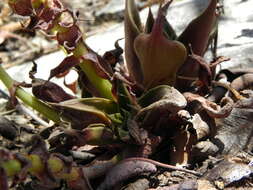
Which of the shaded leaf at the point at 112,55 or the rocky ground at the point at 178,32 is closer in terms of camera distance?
the rocky ground at the point at 178,32

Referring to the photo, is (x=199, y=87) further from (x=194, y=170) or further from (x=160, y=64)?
(x=194, y=170)

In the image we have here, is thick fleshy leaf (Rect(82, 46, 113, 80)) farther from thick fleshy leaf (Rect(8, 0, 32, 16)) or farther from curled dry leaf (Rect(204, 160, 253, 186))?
curled dry leaf (Rect(204, 160, 253, 186))

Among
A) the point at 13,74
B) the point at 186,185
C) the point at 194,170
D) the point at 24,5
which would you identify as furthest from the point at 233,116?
the point at 13,74

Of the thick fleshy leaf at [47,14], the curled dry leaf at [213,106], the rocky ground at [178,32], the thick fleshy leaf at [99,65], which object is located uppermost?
the thick fleshy leaf at [47,14]

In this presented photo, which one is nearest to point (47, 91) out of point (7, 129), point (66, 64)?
point (66, 64)

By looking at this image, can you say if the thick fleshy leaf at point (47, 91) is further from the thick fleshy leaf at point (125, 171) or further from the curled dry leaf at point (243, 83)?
the curled dry leaf at point (243, 83)

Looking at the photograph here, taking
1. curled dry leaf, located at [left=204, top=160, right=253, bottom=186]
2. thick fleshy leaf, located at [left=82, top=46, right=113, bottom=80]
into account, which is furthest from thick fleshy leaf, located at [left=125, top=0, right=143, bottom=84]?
curled dry leaf, located at [left=204, top=160, right=253, bottom=186]

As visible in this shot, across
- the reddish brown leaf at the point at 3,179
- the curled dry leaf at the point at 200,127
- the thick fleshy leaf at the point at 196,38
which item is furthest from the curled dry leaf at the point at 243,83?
the reddish brown leaf at the point at 3,179
